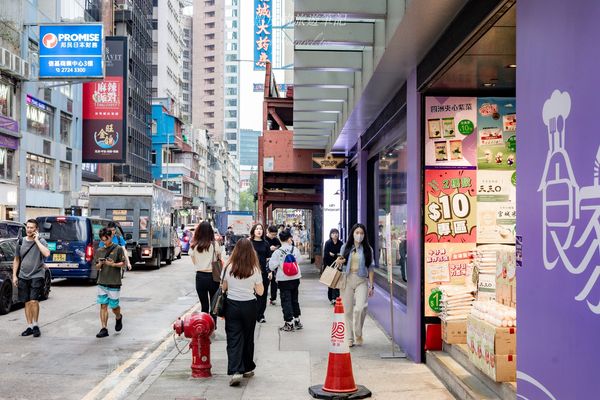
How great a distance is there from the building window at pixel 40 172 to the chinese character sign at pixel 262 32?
13.6m

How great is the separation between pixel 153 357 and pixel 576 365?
722 centimetres

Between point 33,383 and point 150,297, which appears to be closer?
point 33,383

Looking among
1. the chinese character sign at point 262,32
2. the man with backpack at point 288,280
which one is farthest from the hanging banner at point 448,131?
the chinese character sign at point 262,32

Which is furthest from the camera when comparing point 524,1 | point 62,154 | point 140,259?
point 62,154

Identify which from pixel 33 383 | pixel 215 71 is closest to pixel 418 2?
pixel 33 383

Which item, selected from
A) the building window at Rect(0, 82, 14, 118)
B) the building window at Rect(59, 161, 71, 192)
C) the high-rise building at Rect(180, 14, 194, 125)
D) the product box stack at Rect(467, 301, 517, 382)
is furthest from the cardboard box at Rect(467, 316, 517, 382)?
the high-rise building at Rect(180, 14, 194, 125)

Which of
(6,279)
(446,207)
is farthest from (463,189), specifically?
(6,279)

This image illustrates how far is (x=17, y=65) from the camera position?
36.7m

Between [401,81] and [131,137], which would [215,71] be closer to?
[131,137]

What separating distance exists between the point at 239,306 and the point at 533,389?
161 inches

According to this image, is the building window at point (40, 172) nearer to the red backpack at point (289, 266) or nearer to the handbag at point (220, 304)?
the red backpack at point (289, 266)

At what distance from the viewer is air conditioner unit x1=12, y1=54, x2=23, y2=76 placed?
119 ft

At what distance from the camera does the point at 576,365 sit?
12.9ft

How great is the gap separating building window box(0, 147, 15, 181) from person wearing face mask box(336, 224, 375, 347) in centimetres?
2961
